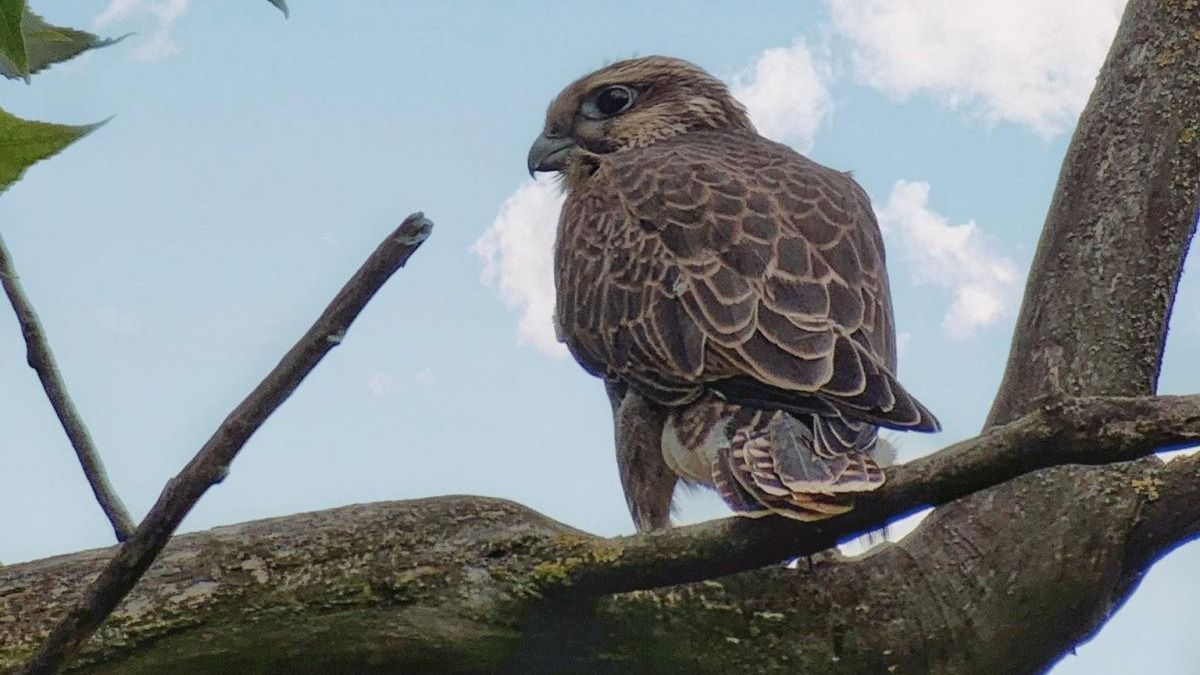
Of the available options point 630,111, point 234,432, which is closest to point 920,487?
point 234,432

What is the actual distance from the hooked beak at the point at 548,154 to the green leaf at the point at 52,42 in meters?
4.16

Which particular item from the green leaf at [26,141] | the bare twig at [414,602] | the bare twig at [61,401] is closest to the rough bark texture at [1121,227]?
the bare twig at [414,602]

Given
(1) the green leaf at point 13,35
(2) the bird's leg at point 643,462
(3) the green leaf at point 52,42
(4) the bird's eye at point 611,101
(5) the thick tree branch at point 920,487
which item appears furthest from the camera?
(4) the bird's eye at point 611,101

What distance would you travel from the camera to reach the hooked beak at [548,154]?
5820 mm

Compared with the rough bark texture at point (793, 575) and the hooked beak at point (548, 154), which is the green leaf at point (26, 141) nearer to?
the rough bark texture at point (793, 575)

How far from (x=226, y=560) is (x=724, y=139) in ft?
11.6

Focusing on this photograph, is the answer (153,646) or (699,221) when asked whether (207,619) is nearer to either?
(153,646)

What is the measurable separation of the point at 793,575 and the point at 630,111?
3557mm

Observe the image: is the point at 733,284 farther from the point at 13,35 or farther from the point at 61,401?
the point at 13,35

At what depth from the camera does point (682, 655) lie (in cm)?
261

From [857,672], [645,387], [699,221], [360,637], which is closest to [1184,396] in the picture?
[857,672]

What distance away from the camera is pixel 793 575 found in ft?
9.11

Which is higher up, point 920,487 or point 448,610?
point 920,487

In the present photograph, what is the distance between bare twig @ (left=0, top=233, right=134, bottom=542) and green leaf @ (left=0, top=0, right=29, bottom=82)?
0.74 m
